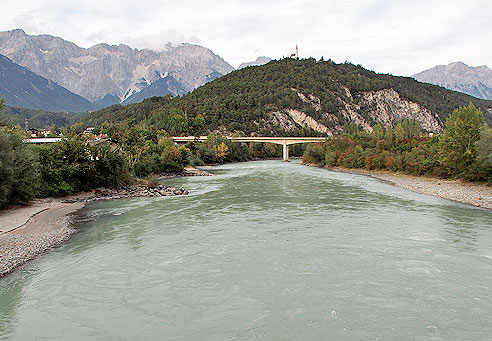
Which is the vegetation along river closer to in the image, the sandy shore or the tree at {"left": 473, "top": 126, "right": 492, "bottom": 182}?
the sandy shore

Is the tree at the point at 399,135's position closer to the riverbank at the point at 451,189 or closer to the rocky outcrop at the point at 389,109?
the riverbank at the point at 451,189

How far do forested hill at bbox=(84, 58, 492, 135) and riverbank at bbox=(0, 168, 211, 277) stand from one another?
284 ft

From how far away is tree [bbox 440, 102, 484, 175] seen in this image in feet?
130

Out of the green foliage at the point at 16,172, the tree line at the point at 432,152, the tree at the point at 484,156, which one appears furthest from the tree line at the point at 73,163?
the tree at the point at 484,156

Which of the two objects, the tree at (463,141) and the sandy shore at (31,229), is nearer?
the sandy shore at (31,229)

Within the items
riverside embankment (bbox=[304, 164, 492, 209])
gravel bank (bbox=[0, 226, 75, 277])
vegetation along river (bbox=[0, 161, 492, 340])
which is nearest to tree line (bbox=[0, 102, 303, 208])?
gravel bank (bbox=[0, 226, 75, 277])

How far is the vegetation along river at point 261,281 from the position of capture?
1028cm

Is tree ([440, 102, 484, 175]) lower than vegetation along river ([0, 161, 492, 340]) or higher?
higher

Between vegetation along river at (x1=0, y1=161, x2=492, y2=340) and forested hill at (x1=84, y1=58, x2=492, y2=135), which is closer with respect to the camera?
vegetation along river at (x1=0, y1=161, x2=492, y2=340)

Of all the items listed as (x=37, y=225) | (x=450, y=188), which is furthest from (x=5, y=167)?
(x=450, y=188)

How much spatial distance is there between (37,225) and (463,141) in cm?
4131

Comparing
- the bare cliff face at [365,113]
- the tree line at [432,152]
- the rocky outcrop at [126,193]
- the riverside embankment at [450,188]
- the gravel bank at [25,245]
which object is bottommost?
the riverside embankment at [450,188]

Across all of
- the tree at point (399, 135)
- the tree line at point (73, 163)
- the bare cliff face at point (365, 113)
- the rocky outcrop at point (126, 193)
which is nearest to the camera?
the tree line at point (73, 163)

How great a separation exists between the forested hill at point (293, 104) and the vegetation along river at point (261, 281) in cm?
10329
